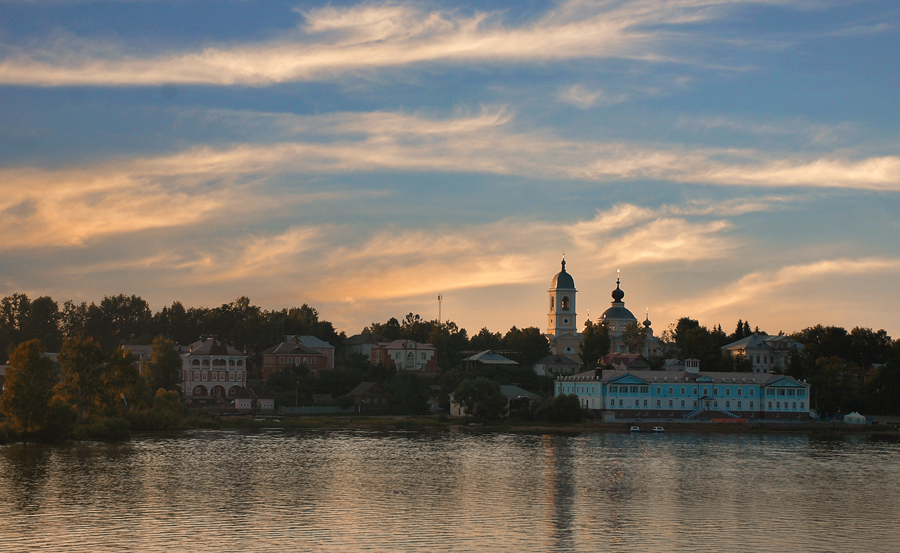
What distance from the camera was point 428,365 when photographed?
159500mm

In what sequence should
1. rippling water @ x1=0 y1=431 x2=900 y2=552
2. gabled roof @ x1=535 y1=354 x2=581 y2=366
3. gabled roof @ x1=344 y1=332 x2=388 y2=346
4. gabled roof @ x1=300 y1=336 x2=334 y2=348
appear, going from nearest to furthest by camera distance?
rippling water @ x1=0 y1=431 x2=900 y2=552, gabled roof @ x1=300 y1=336 x2=334 y2=348, gabled roof @ x1=535 y1=354 x2=581 y2=366, gabled roof @ x1=344 y1=332 x2=388 y2=346

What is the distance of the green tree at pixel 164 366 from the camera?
12065 cm

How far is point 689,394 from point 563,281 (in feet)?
191

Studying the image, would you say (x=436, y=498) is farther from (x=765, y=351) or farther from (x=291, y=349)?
(x=765, y=351)

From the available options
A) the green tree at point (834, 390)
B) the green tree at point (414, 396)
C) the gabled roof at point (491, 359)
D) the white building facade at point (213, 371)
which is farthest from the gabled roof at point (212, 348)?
the green tree at point (834, 390)

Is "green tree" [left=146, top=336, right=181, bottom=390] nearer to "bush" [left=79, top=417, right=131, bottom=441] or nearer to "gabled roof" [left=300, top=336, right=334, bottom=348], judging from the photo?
"gabled roof" [left=300, top=336, right=334, bottom=348]

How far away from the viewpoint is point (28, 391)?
75.2 m

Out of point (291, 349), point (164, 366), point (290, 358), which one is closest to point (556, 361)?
point (291, 349)

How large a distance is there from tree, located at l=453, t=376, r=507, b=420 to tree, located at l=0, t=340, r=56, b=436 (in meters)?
47.9

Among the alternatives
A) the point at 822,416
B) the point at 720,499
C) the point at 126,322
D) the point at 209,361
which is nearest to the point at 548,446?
the point at 720,499

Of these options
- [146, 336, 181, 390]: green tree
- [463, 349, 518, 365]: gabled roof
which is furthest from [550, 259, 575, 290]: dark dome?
[146, 336, 181, 390]: green tree

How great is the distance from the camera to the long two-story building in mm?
119512

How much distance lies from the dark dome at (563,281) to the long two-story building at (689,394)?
51.0 metres

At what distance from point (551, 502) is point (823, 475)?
2522 centimetres
